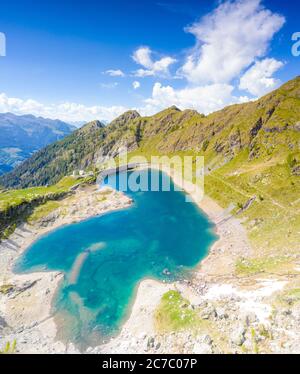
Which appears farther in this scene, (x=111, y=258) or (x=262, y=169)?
(x=262, y=169)

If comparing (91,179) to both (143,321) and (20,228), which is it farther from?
(143,321)

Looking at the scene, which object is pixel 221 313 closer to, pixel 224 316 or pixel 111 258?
pixel 224 316

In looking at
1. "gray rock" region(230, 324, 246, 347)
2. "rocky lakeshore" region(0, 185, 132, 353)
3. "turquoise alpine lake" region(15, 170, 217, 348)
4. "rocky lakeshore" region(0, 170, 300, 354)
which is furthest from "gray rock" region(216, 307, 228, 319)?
"rocky lakeshore" region(0, 185, 132, 353)

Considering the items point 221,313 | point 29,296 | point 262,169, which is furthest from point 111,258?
point 262,169

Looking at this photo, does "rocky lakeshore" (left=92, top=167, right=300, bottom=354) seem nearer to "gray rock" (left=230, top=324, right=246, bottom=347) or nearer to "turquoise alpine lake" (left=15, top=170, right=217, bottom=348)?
"gray rock" (left=230, top=324, right=246, bottom=347)
